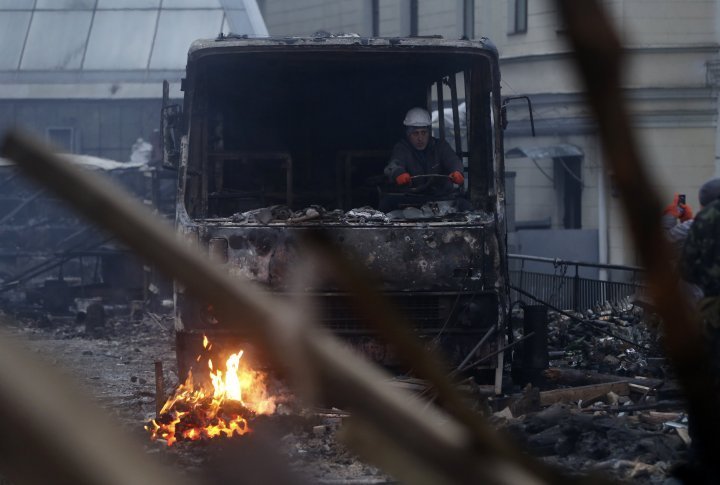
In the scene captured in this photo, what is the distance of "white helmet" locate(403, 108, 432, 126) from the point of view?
30.6 ft

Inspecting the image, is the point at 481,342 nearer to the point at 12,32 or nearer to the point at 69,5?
the point at 69,5

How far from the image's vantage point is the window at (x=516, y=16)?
24375 mm

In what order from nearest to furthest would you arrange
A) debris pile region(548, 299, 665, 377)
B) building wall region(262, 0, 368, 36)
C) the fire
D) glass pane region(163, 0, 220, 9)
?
the fire < debris pile region(548, 299, 665, 377) < glass pane region(163, 0, 220, 9) < building wall region(262, 0, 368, 36)

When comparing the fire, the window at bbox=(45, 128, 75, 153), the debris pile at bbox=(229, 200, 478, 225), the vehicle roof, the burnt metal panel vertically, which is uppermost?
the window at bbox=(45, 128, 75, 153)

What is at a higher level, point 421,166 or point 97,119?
point 97,119

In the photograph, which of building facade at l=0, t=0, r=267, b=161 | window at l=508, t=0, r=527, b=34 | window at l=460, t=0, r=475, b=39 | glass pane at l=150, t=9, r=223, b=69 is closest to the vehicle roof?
window at l=508, t=0, r=527, b=34

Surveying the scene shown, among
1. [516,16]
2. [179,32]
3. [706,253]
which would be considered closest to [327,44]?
[706,253]

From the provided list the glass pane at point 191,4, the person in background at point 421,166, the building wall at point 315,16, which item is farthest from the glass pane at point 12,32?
the person in background at point 421,166

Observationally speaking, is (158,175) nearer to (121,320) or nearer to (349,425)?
(121,320)

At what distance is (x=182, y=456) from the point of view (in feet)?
21.9

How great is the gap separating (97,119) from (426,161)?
18167 mm

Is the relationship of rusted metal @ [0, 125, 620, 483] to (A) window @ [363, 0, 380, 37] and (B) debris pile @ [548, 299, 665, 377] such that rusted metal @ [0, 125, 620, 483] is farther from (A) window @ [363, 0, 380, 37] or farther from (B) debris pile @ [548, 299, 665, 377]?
(A) window @ [363, 0, 380, 37]

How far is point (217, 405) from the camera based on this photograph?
7691 millimetres

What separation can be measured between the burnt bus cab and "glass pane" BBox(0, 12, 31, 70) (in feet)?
59.7
